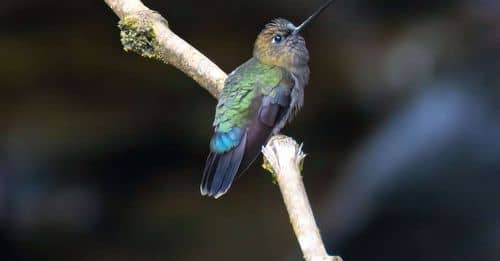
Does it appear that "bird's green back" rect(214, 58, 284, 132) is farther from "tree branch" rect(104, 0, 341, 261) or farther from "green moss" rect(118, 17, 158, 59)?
"green moss" rect(118, 17, 158, 59)

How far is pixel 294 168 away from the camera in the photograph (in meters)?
2.43

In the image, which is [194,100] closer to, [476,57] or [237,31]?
[237,31]

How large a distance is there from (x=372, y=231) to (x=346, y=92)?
3.40 ft

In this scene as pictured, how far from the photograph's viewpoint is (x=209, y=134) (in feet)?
20.9

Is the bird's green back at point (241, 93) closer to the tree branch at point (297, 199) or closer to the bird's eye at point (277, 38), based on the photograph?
the bird's eye at point (277, 38)

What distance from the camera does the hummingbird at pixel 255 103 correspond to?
3.60 meters

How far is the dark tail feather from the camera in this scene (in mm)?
3473

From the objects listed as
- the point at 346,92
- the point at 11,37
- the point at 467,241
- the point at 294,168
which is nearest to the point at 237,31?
the point at 346,92

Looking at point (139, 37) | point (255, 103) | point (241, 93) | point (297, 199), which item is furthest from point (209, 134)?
point (297, 199)

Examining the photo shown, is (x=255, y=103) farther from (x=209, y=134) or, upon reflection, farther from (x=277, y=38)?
(x=209, y=134)

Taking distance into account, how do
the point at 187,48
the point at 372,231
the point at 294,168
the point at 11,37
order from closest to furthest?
1. the point at 294,168
2. the point at 187,48
3. the point at 11,37
4. the point at 372,231

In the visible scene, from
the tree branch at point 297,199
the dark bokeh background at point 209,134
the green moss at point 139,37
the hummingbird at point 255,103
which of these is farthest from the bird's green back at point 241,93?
the dark bokeh background at point 209,134

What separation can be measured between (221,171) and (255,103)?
39cm

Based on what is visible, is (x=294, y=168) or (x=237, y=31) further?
(x=237, y=31)
